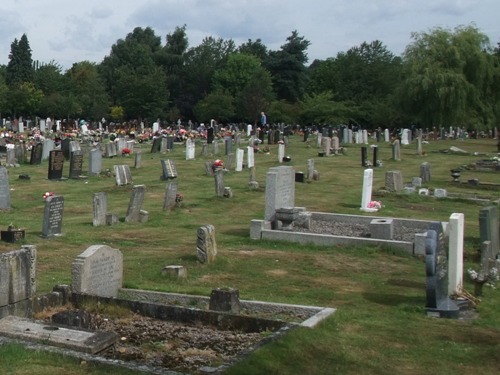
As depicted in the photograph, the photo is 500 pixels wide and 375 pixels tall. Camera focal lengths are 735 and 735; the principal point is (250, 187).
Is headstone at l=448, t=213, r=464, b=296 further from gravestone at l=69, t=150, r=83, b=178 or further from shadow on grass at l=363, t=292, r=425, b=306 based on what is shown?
gravestone at l=69, t=150, r=83, b=178

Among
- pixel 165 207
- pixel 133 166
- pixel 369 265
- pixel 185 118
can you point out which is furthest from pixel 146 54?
pixel 369 265

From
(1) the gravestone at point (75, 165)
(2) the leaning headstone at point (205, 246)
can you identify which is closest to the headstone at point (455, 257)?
(2) the leaning headstone at point (205, 246)

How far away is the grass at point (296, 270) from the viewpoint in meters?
7.55

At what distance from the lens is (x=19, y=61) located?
97.5m

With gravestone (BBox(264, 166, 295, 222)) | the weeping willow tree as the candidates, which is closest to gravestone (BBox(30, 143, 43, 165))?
gravestone (BBox(264, 166, 295, 222))

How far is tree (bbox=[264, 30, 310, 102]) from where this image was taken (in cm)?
9225

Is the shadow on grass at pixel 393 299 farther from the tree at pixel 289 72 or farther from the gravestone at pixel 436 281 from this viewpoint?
the tree at pixel 289 72

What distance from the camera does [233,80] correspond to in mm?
88625

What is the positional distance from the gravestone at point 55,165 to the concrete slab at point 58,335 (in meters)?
19.9

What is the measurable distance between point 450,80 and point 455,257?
140 feet

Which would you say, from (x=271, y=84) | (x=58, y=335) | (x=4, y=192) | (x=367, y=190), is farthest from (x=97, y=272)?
(x=271, y=84)

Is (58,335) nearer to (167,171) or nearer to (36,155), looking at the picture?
(167,171)

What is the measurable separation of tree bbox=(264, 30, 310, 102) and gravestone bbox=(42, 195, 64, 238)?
7630 centimetres

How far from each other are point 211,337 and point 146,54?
305ft
